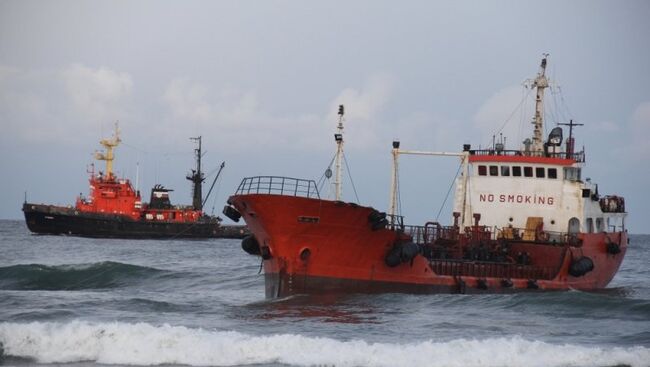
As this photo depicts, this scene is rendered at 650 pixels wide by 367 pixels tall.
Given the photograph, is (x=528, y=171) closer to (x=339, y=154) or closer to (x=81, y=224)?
(x=339, y=154)

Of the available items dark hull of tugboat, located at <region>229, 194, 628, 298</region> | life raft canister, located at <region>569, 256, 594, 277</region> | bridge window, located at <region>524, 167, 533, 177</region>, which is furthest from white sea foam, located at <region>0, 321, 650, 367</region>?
bridge window, located at <region>524, 167, 533, 177</region>

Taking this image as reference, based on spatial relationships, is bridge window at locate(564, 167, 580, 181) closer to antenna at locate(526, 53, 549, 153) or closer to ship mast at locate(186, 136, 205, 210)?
antenna at locate(526, 53, 549, 153)

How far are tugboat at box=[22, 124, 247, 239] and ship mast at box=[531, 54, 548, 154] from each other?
52.1 m

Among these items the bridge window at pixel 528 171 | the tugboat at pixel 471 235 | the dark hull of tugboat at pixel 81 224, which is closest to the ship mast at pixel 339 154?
the tugboat at pixel 471 235

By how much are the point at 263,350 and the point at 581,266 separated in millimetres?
15571

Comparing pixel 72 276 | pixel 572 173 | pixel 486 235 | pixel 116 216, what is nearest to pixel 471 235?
pixel 486 235

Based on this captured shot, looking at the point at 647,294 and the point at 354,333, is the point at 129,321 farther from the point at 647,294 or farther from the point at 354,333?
the point at 647,294

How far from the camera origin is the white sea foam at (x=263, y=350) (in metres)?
19.7

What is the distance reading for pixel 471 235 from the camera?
33.6 m

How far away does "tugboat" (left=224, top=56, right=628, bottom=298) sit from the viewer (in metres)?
28.0

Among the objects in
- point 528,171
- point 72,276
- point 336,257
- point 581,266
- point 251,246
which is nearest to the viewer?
point 336,257

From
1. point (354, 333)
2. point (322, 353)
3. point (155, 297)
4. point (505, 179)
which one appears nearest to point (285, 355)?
point (322, 353)

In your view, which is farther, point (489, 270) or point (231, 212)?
point (489, 270)

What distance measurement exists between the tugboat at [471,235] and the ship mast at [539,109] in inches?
1.7
